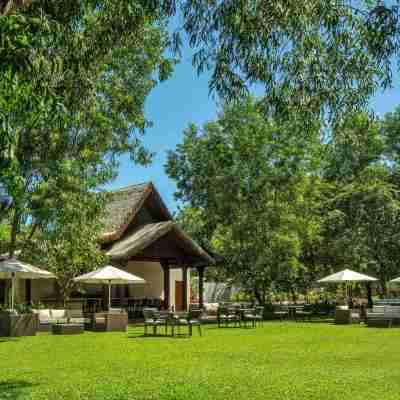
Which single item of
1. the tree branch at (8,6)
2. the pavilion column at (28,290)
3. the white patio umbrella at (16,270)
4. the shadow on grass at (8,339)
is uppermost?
the tree branch at (8,6)

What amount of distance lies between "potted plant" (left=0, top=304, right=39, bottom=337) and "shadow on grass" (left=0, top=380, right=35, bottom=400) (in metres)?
9.41

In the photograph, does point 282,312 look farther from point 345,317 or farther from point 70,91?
point 70,91

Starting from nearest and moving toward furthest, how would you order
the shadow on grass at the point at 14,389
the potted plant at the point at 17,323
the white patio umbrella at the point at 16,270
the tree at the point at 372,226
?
the shadow on grass at the point at 14,389, the potted plant at the point at 17,323, the white patio umbrella at the point at 16,270, the tree at the point at 372,226

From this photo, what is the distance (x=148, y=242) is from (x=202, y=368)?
15926 mm

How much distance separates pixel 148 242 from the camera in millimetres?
26656

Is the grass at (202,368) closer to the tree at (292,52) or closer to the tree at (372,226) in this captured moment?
the tree at (292,52)

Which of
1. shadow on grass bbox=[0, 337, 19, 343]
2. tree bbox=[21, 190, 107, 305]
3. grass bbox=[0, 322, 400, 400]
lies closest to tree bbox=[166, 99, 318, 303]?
tree bbox=[21, 190, 107, 305]

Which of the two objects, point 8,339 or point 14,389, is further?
point 8,339

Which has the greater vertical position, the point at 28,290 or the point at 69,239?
the point at 69,239

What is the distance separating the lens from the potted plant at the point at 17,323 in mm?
18609

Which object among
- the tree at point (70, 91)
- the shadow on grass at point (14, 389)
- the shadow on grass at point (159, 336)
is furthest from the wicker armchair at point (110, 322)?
the shadow on grass at point (14, 389)

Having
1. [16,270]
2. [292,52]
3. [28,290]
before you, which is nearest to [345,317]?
[16,270]

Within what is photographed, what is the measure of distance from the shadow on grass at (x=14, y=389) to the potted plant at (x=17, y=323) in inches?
371

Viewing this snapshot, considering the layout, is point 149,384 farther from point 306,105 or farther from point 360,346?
point 360,346
